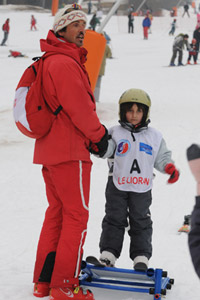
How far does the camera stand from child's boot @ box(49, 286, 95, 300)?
10.8ft

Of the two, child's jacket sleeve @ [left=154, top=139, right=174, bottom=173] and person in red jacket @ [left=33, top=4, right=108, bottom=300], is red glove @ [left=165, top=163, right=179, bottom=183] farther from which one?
person in red jacket @ [left=33, top=4, right=108, bottom=300]

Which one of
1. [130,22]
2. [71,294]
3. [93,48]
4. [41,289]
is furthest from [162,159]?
[130,22]

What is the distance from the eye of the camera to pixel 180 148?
8117mm

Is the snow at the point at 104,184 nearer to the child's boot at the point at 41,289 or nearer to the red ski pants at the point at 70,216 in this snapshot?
the child's boot at the point at 41,289

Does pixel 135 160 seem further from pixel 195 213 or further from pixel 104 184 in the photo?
pixel 104 184

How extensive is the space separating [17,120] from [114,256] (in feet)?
3.63

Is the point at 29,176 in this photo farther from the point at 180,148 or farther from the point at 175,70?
the point at 175,70

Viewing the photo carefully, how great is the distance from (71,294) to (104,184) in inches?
133

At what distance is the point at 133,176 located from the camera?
11.5 ft

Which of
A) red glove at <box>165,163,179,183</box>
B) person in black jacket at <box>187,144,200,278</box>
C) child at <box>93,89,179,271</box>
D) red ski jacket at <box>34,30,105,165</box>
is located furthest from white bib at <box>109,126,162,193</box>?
person in black jacket at <box>187,144,200,278</box>

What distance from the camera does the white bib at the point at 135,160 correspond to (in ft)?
11.5

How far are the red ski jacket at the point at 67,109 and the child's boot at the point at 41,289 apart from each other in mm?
789

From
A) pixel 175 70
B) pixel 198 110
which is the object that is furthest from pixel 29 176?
pixel 175 70

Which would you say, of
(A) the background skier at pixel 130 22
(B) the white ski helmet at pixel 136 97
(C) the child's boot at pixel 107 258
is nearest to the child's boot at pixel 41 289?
(C) the child's boot at pixel 107 258
